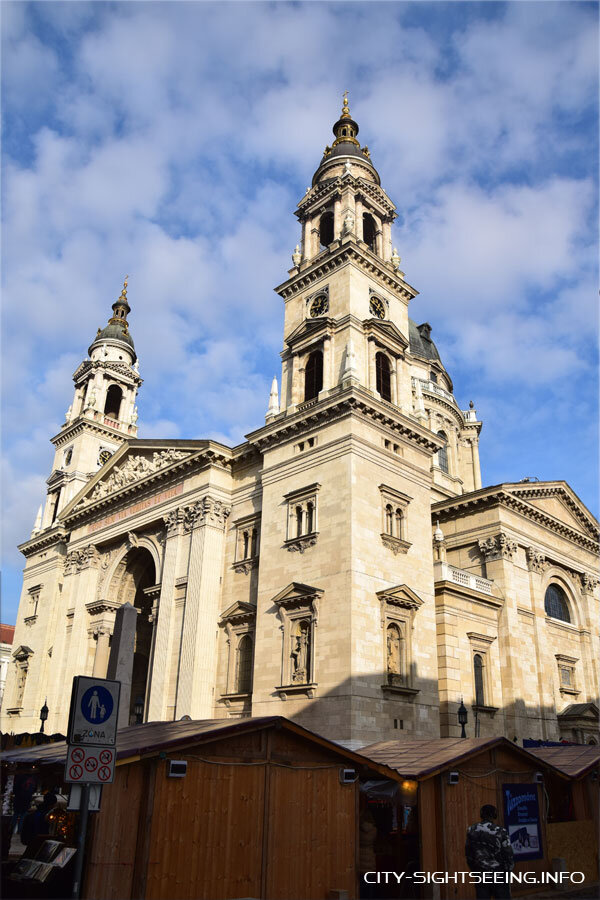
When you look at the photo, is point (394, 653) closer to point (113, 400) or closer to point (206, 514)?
point (206, 514)

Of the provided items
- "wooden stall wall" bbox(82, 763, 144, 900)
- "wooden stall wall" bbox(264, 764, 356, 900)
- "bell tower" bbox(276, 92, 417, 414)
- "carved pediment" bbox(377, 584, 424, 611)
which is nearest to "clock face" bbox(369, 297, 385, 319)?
"bell tower" bbox(276, 92, 417, 414)

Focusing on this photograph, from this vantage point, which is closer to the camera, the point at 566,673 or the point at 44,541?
the point at 566,673

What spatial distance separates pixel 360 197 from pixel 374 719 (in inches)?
1107

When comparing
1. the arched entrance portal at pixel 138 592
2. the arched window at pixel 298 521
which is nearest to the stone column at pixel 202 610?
the arched window at pixel 298 521

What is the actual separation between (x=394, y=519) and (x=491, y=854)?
1996 centimetres

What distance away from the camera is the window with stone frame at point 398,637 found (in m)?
27.6

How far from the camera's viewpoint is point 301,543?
30078mm

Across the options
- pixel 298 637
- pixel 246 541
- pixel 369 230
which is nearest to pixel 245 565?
pixel 246 541

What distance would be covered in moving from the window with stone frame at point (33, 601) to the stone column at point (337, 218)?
32.0 m

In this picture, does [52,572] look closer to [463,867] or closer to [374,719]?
[374,719]

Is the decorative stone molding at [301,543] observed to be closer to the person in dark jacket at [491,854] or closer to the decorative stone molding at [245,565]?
the decorative stone molding at [245,565]

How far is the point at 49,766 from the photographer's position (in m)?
15.1

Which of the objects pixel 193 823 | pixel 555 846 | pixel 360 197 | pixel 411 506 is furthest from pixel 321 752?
pixel 360 197

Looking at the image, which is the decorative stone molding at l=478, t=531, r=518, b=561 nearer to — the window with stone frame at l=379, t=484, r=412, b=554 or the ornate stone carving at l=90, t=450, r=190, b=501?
the window with stone frame at l=379, t=484, r=412, b=554
